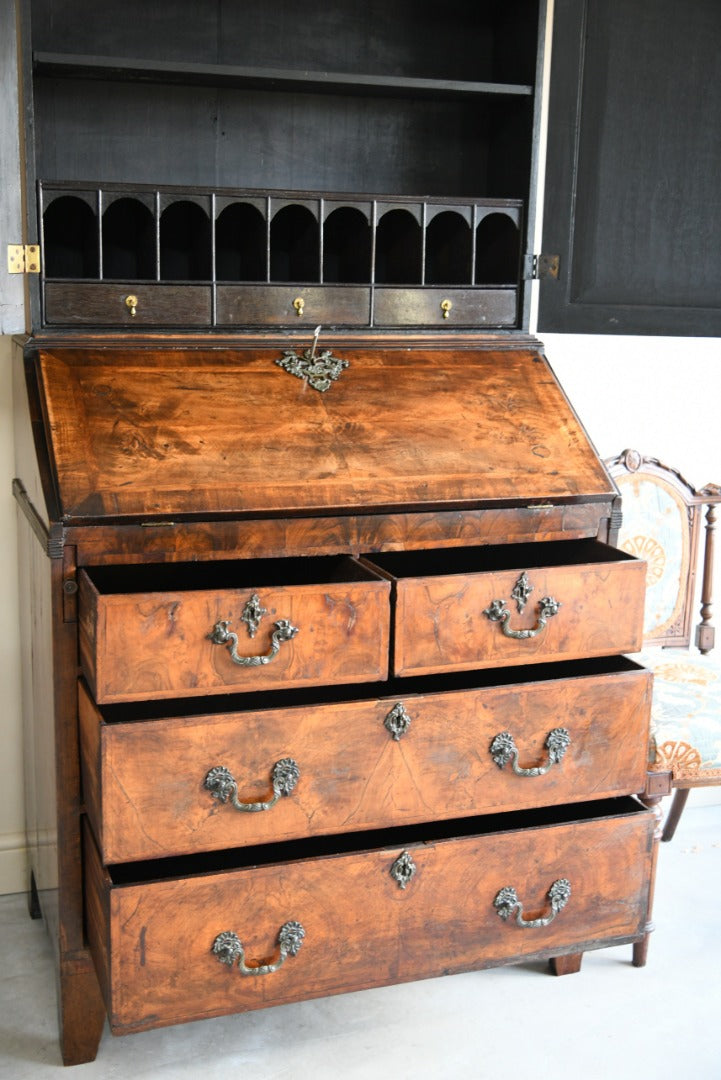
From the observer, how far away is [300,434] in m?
2.11

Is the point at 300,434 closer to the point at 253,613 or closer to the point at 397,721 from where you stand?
the point at 253,613

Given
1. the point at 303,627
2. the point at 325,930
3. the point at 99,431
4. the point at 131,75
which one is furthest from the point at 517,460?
the point at 131,75

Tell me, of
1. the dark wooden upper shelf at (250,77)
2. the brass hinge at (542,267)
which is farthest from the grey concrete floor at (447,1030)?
the dark wooden upper shelf at (250,77)

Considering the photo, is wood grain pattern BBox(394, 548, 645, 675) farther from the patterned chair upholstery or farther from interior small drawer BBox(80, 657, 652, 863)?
the patterned chair upholstery

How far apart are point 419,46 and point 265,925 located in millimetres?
1887

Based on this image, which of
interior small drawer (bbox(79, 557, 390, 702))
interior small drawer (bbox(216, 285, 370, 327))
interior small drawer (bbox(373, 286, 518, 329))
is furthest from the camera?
interior small drawer (bbox(373, 286, 518, 329))

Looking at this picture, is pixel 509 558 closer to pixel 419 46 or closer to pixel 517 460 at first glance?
pixel 517 460

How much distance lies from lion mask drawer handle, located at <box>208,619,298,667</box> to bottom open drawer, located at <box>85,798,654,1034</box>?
1.17ft

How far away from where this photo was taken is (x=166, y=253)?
248cm

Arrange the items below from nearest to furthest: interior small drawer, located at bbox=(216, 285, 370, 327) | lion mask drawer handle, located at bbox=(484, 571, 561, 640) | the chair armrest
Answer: lion mask drawer handle, located at bbox=(484, 571, 561, 640), interior small drawer, located at bbox=(216, 285, 370, 327), the chair armrest

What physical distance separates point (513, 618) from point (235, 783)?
56 centimetres

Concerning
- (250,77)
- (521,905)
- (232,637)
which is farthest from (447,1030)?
(250,77)

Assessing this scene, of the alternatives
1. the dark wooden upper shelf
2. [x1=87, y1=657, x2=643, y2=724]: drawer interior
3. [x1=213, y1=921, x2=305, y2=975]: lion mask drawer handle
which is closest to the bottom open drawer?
[x1=213, y1=921, x2=305, y2=975]: lion mask drawer handle

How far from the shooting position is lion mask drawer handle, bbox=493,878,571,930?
2088mm
